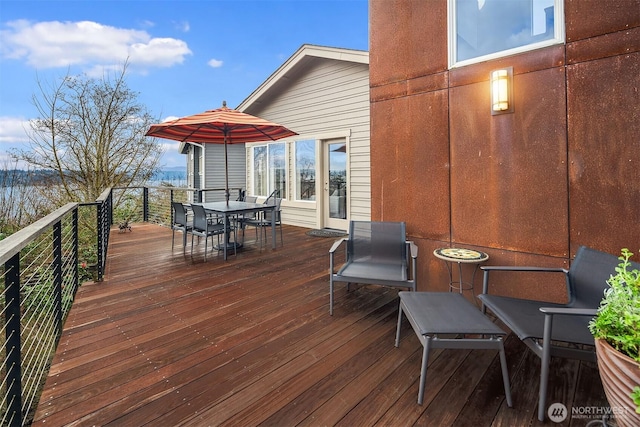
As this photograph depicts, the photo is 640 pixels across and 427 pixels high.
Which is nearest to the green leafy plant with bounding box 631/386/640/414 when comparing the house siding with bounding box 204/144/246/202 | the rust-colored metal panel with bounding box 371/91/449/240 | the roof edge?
the rust-colored metal panel with bounding box 371/91/449/240

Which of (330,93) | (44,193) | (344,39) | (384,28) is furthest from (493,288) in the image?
(344,39)

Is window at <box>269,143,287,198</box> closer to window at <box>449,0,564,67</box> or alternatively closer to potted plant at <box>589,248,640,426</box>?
window at <box>449,0,564,67</box>

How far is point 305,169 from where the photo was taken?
7988mm

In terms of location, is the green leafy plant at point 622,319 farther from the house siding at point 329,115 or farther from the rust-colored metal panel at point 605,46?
the house siding at point 329,115

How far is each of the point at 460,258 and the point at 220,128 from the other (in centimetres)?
428

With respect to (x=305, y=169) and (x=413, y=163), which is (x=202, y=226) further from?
(x=305, y=169)

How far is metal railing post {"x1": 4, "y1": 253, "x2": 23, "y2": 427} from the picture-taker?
1438 millimetres

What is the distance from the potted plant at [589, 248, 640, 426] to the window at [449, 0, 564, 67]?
2.19m

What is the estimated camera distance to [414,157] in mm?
3318

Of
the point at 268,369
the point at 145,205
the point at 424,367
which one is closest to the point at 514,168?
the point at 424,367

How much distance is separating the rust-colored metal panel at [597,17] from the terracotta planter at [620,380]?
2.27 meters

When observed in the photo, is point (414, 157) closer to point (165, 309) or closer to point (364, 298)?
point (364, 298)

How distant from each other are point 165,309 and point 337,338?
1.72 metres

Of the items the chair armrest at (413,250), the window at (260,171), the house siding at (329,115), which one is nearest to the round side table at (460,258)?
the chair armrest at (413,250)
